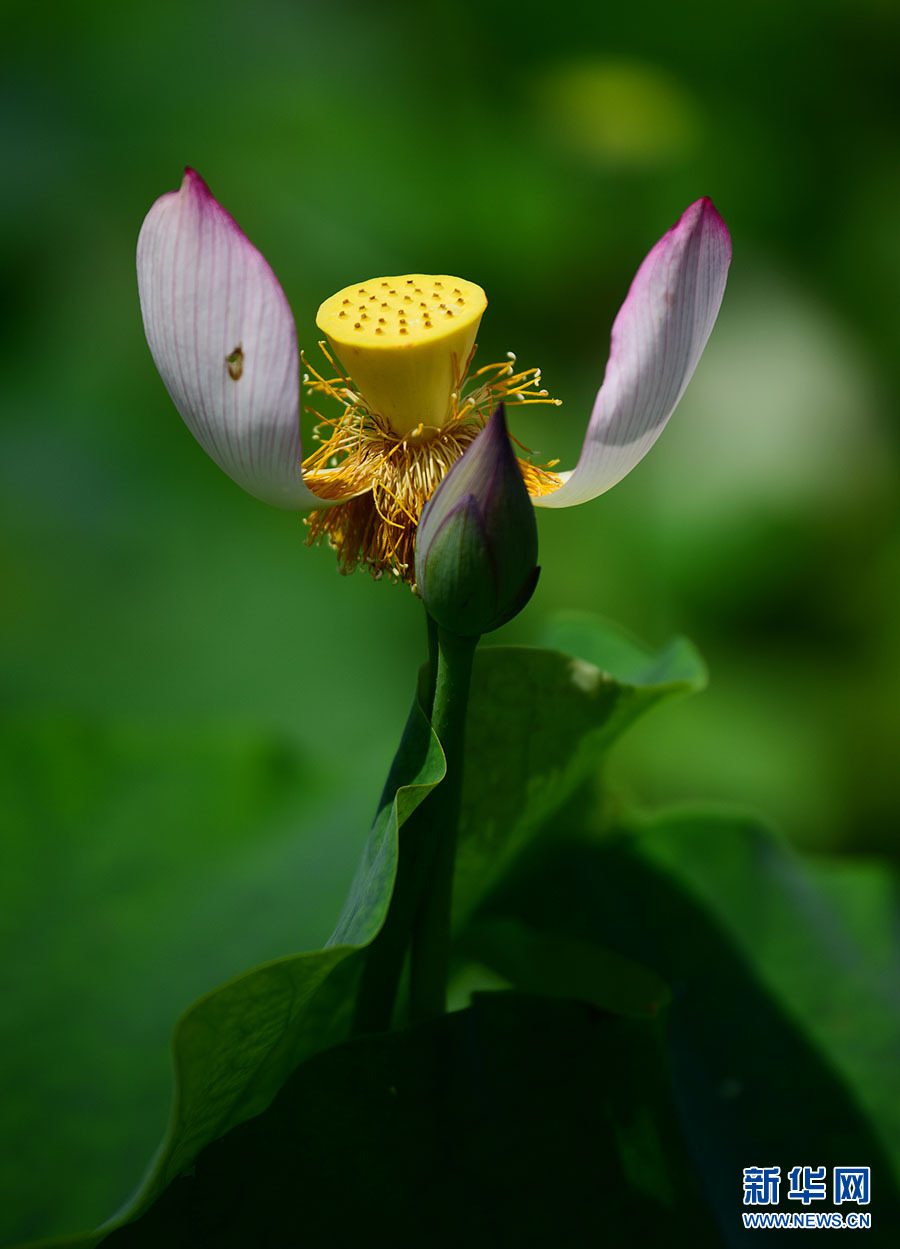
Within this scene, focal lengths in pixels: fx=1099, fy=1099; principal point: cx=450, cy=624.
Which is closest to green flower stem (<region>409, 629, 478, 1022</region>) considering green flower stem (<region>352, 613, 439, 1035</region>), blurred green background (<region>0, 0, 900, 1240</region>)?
green flower stem (<region>352, 613, 439, 1035</region>)

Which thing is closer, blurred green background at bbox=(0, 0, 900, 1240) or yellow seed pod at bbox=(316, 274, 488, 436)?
yellow seed pod at bbox=(316, 274, 488, 436)

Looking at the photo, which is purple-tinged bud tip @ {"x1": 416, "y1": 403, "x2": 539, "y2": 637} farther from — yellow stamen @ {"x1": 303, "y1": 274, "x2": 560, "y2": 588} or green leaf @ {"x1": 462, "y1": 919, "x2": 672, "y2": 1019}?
green leaf @ {"x1": 462, "y1": 919, "x2": 672, "y2": 1019}

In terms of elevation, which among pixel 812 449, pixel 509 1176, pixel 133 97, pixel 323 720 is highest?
pixel 133 97

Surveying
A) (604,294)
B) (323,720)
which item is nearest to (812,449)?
(604,294)

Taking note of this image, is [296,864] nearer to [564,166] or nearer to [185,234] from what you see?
[185,234]

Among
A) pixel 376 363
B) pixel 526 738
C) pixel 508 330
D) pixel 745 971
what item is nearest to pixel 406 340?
pixel 376 363

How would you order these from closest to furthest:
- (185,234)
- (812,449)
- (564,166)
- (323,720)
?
1. (185,234)
2. (323,720)
3. (812,449)
4. (564,166)
